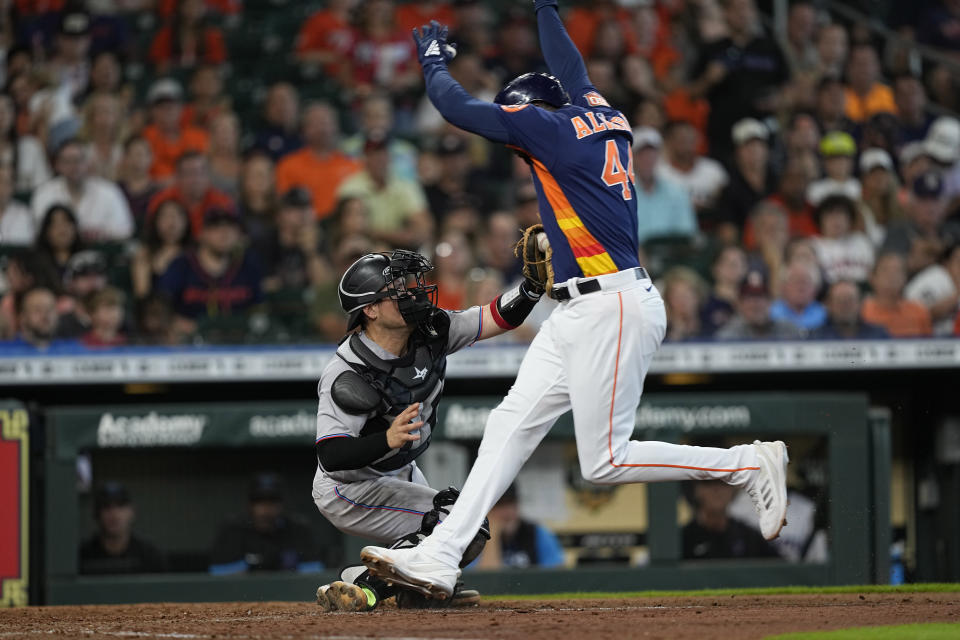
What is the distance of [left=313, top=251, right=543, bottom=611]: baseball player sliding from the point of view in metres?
4.96

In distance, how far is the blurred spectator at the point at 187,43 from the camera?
11.5 meters

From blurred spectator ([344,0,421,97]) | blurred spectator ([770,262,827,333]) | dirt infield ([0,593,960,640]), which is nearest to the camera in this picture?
dirt infield ([0,593,960,640])

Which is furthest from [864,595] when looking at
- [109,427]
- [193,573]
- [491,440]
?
[109,427]

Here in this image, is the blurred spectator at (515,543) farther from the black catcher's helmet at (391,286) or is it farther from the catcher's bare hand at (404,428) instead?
the catcher's bare hand at (404,428)

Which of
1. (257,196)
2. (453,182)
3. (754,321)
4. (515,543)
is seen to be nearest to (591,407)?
(515,543)

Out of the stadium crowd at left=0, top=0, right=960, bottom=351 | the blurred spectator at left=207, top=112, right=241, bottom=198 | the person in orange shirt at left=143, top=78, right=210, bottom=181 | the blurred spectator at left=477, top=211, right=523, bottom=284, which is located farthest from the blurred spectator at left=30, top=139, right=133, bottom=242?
the blurred spectator at left=477, top=211, right=523, bottom=284

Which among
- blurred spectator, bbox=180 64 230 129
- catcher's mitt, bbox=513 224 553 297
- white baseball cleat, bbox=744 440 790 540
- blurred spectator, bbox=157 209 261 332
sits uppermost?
blurred spectator, bbox=180 64 230 129

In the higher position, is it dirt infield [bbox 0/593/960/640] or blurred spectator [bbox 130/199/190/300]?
blurred spectator [bbox 130/199/190/300]

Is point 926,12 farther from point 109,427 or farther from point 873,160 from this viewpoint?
point 109,427

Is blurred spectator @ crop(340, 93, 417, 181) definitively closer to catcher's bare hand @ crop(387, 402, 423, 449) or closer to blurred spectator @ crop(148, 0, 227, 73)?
blurred spectator @ crop(148, 0, 227, 73)

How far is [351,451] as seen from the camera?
4.87m

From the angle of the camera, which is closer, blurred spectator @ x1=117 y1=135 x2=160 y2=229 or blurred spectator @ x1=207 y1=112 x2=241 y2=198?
blurred spectator @ x1=117 y1=135 x2=160 y2=229

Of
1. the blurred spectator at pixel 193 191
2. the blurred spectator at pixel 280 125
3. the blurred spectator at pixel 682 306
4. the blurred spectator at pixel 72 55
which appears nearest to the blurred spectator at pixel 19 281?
the blurred spectator at pixel 193 191

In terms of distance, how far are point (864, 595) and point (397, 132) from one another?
6.08 metres
